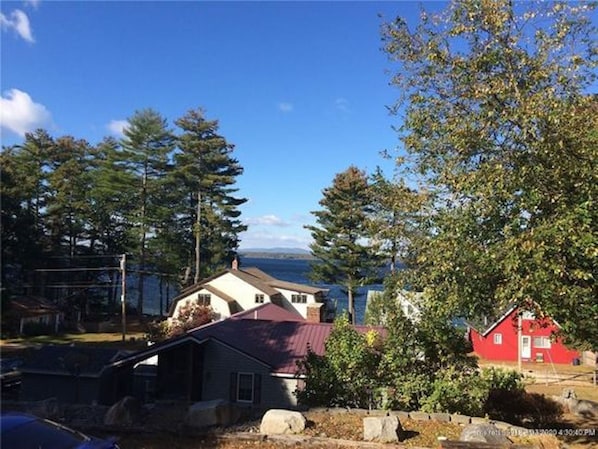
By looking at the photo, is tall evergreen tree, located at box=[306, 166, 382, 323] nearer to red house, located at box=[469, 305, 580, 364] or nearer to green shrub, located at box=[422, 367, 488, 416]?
red house, located at box=[469, 305, 580, 364]

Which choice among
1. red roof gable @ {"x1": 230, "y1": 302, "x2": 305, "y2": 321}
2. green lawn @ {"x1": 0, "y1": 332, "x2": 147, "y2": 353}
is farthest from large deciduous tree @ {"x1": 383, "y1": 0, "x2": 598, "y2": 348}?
green lawn @ {"x1": 0, "y1": 332, "x2": 147, "y2": 353}

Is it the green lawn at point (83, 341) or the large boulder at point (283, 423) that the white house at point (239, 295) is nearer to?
the green lawn at point (83, 341)

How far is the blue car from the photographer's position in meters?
6.34

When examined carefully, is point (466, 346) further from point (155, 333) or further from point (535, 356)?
point (535, 356)

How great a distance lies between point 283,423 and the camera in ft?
33.6

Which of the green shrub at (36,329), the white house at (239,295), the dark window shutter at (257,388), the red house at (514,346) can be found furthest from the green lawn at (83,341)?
the red house at (514,346)

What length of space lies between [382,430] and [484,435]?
1882mm

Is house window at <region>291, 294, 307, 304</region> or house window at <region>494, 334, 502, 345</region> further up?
house window at <region>291, 294, 307, 304</region>

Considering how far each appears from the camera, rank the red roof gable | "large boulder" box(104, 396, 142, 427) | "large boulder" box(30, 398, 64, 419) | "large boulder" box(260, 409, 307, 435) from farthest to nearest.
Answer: the red roof gable
"large boulder" box(30, 398, 64, 419)
"large boulder" box(104, 396, 142, 427)
"large boulder" box(260, 409, 307, 435)

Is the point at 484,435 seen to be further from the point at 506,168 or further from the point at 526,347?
the point at 526,347

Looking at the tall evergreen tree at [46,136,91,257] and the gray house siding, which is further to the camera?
the tall evergreen tree at [46,136,91,257]

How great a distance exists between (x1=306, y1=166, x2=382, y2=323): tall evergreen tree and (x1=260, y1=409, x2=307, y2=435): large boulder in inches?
1679

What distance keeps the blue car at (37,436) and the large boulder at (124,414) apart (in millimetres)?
3803

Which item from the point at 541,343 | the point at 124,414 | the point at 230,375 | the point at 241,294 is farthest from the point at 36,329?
the point at 541,343
